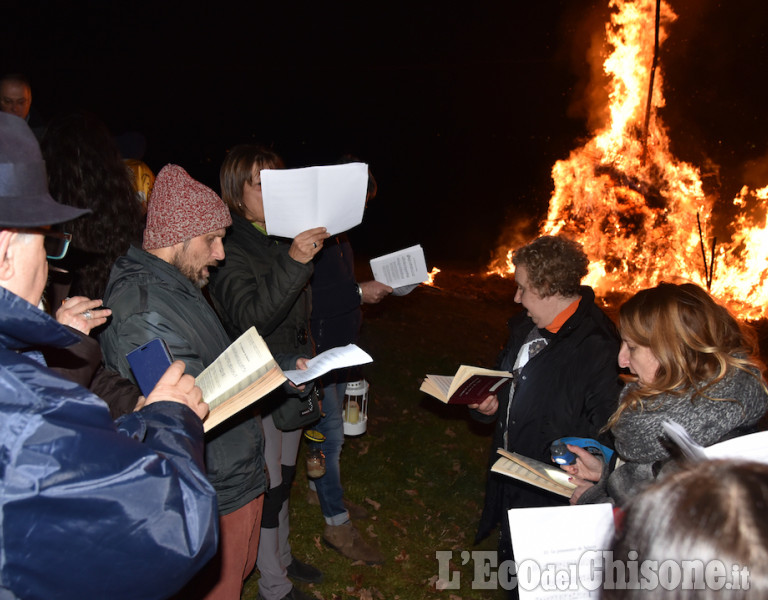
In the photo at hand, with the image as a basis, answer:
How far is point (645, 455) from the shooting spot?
254 centimetres

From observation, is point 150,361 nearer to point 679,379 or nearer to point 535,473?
point 535,473

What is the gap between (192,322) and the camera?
283 cm

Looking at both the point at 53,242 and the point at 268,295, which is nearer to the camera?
the point at 53,242

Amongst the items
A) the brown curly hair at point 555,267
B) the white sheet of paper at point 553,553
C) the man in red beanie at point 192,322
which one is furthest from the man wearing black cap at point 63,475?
the brown curly hair at point 555,267

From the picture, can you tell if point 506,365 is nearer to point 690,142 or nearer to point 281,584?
point 281,584

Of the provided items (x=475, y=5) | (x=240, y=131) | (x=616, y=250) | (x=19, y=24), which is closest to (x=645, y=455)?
(x=616, y=250)

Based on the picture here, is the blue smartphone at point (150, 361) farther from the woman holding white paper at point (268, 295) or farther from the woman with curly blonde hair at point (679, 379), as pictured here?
the woman with curly blonde hair at point (679, 379)

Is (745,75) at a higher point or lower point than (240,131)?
higher

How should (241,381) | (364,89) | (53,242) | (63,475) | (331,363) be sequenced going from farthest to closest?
(364,89), (331,363), (241,381), (53,242), (63,475)

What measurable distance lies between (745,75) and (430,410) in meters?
10.5

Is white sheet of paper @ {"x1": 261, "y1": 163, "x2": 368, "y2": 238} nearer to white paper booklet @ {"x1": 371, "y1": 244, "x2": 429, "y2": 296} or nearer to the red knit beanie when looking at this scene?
the red knit beanie

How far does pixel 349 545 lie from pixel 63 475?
3.68m

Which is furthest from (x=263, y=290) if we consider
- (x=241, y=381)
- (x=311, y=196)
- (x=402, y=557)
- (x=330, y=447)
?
(x=402, y=557)

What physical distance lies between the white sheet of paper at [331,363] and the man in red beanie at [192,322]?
1.04 feet
